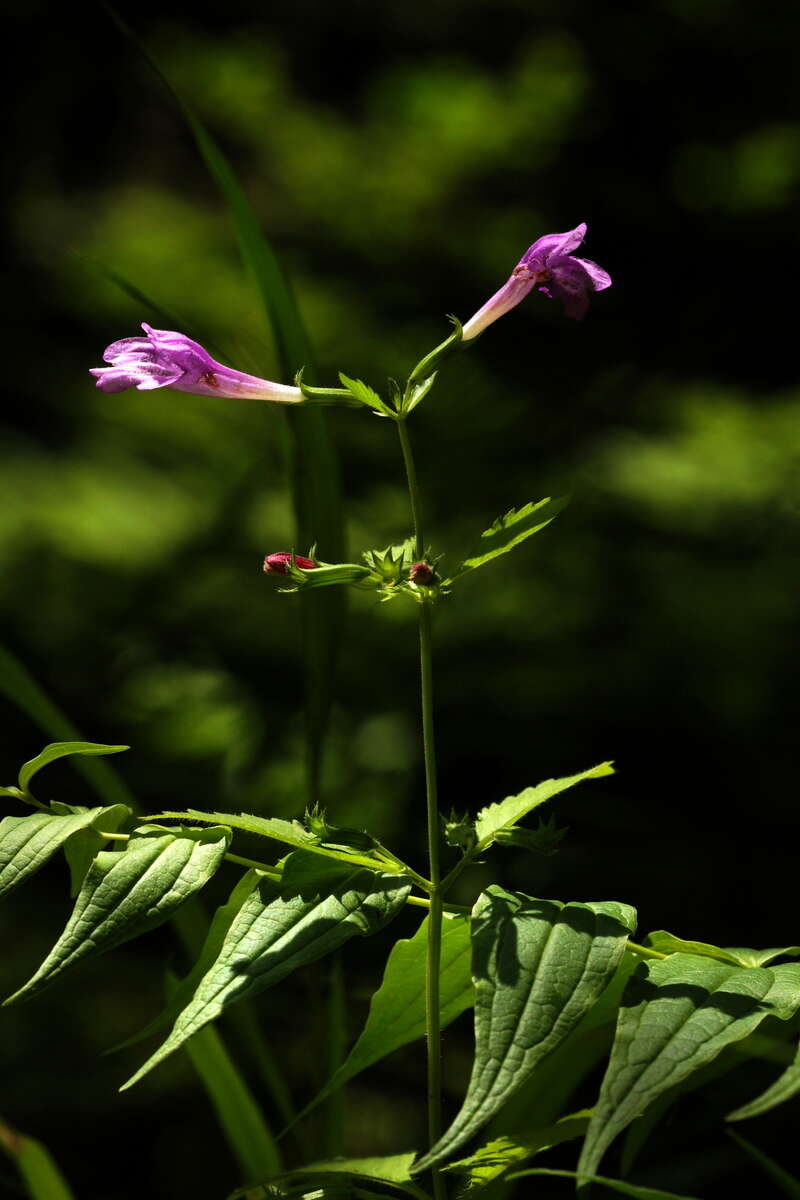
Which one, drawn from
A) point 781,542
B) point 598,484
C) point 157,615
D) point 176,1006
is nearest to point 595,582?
point 598,484

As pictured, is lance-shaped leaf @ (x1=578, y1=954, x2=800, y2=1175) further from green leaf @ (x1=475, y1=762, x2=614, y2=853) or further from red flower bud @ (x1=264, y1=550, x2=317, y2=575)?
red flower bud @ (x1=264, y1=550, x2=317, y2=575)

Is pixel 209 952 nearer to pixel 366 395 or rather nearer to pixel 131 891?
pixel 131 891

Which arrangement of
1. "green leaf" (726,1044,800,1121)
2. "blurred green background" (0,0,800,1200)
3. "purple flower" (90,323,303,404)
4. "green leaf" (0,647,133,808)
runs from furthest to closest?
"blurred green background" (0,0,800,1200) < "green leaf" (0,647,133,808) < "purple flower" (90,323,303,404) < "green leaf" (726,1044,800,1121)

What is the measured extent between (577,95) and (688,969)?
5.37ft

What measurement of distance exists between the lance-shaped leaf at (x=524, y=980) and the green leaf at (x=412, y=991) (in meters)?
0.07

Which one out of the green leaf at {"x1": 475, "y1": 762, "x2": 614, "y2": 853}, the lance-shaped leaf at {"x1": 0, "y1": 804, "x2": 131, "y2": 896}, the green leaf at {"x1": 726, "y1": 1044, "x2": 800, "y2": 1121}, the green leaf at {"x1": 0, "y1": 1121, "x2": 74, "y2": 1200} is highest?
the lance-shaped leaf at {"x1": 0, "y1": 804, "x2": 131, "y2": 896}

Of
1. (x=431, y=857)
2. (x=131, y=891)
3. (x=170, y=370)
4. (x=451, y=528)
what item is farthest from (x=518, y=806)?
(x=451, y=528)

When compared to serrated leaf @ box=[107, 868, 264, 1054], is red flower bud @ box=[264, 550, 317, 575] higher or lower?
higher

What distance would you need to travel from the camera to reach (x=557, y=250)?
61 cm

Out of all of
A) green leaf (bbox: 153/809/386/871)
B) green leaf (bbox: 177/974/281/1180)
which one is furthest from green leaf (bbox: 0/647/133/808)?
green leaf (bbox: 153/809/386/871)

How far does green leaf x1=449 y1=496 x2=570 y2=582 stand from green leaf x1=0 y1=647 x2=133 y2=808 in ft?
1.32

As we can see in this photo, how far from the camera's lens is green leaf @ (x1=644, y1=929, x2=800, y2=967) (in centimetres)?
50

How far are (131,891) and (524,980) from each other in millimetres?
177

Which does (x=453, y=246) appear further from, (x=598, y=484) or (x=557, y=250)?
(x=557, y=250)
